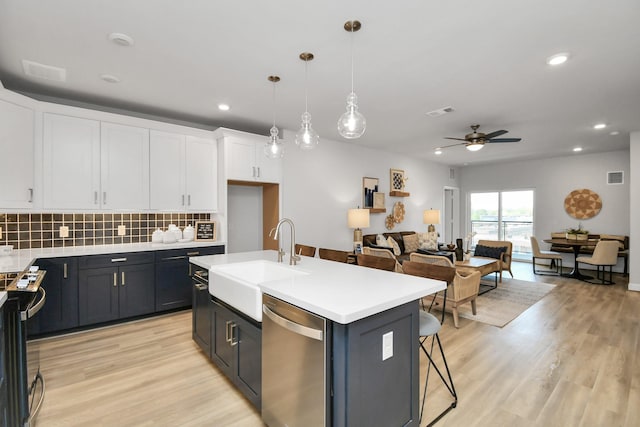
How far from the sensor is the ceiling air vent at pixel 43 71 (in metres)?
2.86

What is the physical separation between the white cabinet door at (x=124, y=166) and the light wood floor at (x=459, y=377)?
60.2 inches

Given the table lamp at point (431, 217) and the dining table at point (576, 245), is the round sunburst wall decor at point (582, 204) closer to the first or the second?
the dining table at point (576, 245)

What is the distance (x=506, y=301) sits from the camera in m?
4.72

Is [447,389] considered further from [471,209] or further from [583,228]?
[471,209]

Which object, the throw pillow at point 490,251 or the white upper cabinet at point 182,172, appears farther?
the throw pillow at point 490,251

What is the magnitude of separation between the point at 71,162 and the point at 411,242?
6.10m

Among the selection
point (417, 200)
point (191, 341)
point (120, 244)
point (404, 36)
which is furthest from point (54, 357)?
point (417, 200)

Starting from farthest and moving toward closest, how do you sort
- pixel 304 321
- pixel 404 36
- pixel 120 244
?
pixel 120 244, pixel 404 36, pixel 304 321

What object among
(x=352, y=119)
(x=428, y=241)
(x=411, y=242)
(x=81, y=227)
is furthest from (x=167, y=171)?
(x=428, y=241)

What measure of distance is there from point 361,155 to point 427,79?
132 inches

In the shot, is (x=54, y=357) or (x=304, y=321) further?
(x=54, y=357)

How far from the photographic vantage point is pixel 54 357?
2.90 meters

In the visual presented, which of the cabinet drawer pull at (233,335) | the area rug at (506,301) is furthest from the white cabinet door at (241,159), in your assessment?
the area rug at (506,301)

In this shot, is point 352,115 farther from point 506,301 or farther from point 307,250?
point 506,301
